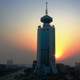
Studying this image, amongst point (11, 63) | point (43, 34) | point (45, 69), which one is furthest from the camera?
point (11, 63)

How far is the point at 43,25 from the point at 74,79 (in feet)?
98.1

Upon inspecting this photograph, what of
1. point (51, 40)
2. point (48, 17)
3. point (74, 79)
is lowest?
point (74, 79)

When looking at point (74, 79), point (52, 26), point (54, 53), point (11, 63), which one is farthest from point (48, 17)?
point (11, 63)

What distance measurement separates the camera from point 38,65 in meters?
69.2

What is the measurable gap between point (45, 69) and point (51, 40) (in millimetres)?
7114

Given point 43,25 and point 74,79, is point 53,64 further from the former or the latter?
point 74,79

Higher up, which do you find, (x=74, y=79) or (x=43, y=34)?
(x=43, y=34)

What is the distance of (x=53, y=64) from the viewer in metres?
69.4

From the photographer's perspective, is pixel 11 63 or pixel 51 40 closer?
pixel 51 40

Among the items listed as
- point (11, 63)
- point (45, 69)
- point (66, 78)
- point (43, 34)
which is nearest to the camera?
point (66, 78)

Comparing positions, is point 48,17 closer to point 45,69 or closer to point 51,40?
point 51,40

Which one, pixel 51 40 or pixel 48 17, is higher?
pixel 48 17

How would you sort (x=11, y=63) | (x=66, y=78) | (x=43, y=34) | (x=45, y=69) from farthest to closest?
(x=11, y=63) → (x=43, y=34) → (x=45, y=69) → (x=66, y=78)

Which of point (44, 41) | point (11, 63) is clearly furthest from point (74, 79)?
point (11, 63)
